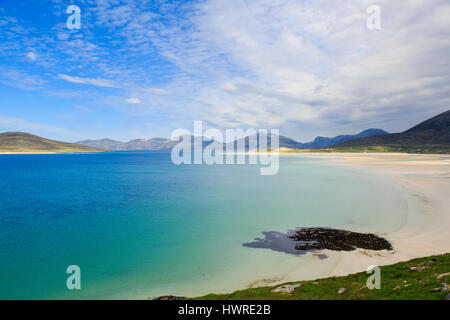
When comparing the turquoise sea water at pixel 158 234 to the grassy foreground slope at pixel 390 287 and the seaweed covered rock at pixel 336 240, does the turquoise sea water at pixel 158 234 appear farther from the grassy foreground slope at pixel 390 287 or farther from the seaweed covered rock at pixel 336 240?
the grassy foreground slope at pixel 390 287

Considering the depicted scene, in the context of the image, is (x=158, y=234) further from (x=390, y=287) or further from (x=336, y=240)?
(x=390, y=287)

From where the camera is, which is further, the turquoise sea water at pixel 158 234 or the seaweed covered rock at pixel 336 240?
the seaweed covered rock at pixel 336 240

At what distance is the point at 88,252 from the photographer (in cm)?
1905

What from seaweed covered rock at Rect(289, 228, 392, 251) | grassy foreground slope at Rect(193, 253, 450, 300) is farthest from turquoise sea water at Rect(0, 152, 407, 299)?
grassy foreground slope at Rect(193, 253, 450, 300)

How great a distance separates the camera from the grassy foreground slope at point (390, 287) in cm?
854

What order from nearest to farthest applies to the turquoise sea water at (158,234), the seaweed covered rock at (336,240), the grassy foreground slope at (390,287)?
the grassy foreground slope at (390,287) → the turquoise sea water at (158,234) → the seaweed covered rock at (336,240)

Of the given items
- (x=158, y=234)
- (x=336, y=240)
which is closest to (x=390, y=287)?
(x=336, y=240)

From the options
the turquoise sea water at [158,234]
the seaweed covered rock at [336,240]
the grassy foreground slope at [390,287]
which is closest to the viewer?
the grassy foreground slope at [390,287]

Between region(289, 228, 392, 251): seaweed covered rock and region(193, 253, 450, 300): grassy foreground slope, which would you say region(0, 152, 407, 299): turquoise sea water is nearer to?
region(289, 228, 392, 251): seaweed covered rock

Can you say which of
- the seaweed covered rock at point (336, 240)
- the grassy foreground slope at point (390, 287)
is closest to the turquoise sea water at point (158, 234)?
the seaweed covered rock at point (336, 240)

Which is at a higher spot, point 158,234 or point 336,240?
point 336,240

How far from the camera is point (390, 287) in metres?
9.48
